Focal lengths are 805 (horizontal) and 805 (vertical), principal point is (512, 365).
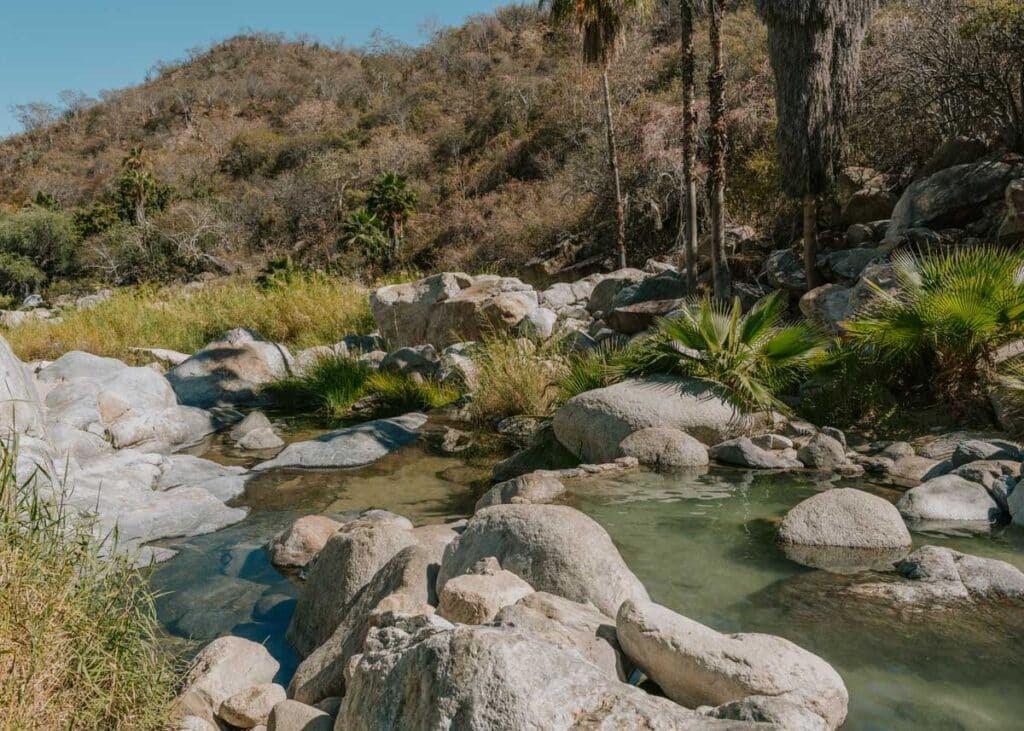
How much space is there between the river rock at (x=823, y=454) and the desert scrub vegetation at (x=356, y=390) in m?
5.52

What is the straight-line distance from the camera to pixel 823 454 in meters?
7.14

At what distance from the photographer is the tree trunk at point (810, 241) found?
1194 centimetres

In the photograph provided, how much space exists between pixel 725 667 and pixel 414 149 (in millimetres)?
40271

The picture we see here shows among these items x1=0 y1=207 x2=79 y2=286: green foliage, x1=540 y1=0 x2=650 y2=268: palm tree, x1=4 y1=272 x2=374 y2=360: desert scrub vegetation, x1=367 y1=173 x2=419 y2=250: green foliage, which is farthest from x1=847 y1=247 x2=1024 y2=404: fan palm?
x1=0 y1=207 x2=79 y2=286: green foliage

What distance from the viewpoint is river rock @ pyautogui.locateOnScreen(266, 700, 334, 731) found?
3.25m

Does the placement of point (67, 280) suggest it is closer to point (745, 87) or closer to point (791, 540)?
point (745, 87)

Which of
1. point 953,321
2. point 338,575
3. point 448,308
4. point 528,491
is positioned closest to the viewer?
point 338,575

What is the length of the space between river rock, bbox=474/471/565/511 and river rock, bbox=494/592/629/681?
8.35 feet

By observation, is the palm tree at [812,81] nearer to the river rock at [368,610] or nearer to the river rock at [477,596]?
the river rock at [368,610]

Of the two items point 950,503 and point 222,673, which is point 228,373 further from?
point 950,503

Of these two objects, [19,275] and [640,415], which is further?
[19,275]

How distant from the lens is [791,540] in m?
5.24

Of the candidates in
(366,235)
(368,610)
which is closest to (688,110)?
(368,610)

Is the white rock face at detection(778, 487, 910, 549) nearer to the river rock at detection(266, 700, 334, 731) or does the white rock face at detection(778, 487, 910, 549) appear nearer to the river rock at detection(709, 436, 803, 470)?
the river rock at detection(709, 436, 803, 470)
